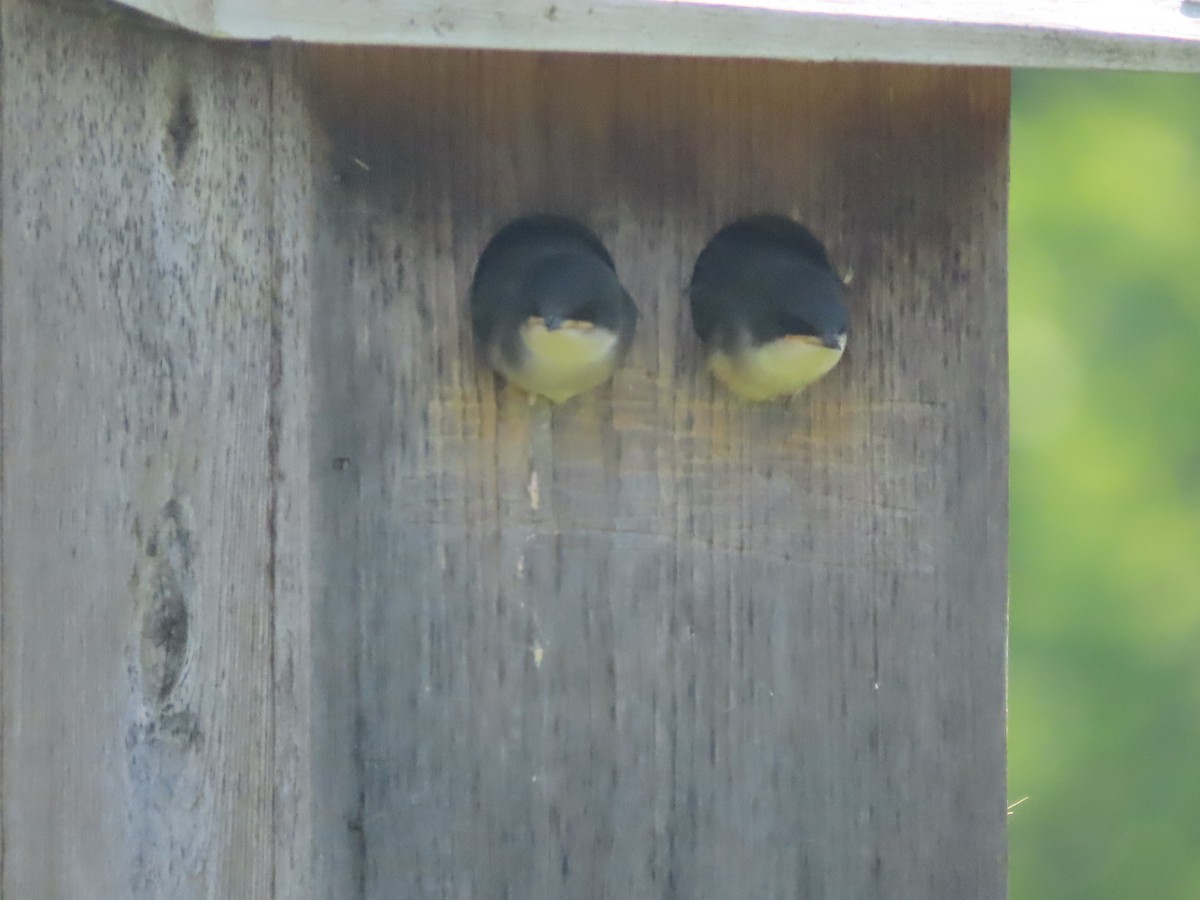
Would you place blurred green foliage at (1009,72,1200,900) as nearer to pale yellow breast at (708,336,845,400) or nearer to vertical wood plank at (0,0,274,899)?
pale yellow breast at (708,336,845,400)

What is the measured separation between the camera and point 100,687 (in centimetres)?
154

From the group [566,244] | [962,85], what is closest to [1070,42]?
[962,85]

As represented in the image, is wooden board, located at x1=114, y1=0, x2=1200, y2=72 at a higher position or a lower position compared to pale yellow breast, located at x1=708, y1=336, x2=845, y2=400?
higher

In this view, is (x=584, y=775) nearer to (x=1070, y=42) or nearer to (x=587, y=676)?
(x=587, y=676)

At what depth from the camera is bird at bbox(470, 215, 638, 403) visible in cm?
173

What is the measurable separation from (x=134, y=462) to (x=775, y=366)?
612mm

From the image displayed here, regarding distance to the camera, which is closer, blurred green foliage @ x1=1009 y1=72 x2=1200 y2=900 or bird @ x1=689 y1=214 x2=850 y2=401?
bird @ x1=689 y1=214 x2=850 y2=401

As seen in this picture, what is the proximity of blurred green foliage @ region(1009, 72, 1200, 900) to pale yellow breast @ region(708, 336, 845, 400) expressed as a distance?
4794mm

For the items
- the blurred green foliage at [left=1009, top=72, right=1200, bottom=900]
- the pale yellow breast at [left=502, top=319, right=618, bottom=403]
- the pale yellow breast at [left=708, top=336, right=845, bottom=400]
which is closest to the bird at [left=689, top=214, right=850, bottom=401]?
the pale yellow breast at [left=708, top=336, right=845, bottom=400]

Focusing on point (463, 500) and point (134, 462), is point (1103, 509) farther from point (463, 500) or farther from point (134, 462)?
point (134, 462)

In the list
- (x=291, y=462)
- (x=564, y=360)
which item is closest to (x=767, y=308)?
(x=564, y=360)

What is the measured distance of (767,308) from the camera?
5.98ft

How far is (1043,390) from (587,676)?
4.92m

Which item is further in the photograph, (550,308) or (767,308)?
(767,308)
